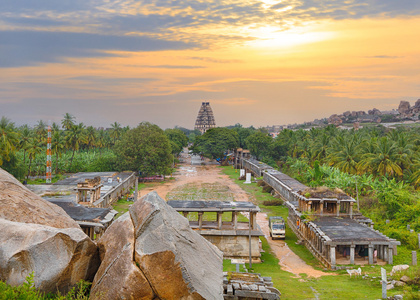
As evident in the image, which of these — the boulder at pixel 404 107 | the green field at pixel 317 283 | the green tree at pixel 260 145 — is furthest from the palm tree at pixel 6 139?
the boulder at pixel 404 107

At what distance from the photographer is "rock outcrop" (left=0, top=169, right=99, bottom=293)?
9.81 metres

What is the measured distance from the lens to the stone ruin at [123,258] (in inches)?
389

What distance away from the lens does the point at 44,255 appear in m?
10.2

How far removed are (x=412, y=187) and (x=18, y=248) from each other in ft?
142

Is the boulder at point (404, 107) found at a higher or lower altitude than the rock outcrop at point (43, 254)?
higher

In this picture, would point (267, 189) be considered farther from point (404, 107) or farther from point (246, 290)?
point (404, 107)

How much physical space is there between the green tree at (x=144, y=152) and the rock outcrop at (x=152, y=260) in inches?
2246

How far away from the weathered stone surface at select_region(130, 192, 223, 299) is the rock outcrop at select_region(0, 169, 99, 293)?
1.87 metres

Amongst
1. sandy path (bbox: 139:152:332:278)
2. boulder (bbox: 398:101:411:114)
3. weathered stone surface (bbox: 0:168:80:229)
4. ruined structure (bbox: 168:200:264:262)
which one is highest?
boulder (bbox: 398:101:411:114)

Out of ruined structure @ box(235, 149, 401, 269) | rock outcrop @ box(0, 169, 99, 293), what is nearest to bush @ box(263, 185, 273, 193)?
ruined structure @ box(235, 149, 401, 269)

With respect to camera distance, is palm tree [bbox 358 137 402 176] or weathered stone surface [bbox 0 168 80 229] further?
palm tree [bbox 358 137 402 176]

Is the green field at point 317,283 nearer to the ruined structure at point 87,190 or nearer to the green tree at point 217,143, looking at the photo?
the ruined structure at point 87,190

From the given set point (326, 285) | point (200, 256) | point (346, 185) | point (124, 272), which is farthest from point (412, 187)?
point (124, 272)

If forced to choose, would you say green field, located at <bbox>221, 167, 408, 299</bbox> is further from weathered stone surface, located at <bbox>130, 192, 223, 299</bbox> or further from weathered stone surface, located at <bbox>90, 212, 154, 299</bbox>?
weathered stone surface, located at <bbox>90, 212, 154, 299</bbox>
